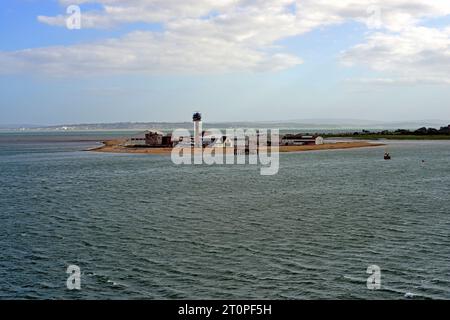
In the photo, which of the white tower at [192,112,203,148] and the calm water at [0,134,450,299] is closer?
the calm water at [0,134,450,299]

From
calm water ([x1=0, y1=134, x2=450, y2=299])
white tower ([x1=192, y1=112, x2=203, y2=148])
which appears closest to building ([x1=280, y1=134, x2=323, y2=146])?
white tower ([x1=192, y1=112, x2=203, y2=148])

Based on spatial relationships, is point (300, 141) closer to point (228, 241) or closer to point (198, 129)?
point (198, 129)

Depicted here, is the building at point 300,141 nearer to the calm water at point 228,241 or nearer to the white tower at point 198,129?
the white tower at point 198,129

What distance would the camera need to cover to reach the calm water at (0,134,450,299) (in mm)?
13883

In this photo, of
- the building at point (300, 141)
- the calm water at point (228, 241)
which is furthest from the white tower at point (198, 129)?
the calm water at point (228, 241)

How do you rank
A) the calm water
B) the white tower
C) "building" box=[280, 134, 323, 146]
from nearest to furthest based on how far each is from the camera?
the calm water, the white tower, "building" box=[280, 134, 323, 146]

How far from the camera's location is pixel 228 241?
19219 mm

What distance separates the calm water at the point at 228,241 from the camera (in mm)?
13883

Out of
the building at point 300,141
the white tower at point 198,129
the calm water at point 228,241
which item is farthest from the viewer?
the building at point 300,141

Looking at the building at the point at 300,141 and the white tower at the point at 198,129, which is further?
the building at the point at 300,141

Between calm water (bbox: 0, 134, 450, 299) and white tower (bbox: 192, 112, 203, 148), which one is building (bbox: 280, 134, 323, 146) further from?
calm water (bbox: 0, 134, 450, 299)

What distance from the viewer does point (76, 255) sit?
1747 centimetres

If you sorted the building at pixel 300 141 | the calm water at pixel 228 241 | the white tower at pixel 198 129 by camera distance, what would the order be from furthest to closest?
1. the building at pixel 300 141
2. the white tower at pixel 198 129
3. the calm water at pixel 228 241

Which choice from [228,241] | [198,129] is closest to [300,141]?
[198,129]
